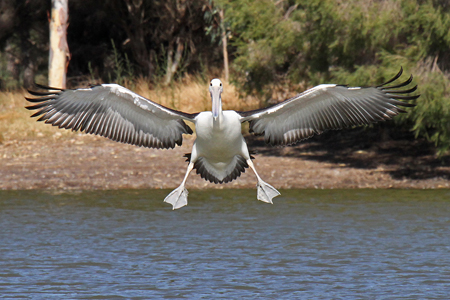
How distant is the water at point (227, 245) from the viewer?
9242 mm

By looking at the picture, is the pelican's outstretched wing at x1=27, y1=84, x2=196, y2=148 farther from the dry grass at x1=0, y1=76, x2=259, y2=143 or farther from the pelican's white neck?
the dry grass at x1=0, y1=76, x2=259, y2=143

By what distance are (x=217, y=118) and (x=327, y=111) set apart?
1.64 metres

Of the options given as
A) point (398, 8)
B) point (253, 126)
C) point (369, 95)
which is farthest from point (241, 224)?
point (398, 8)

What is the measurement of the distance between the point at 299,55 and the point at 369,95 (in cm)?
954

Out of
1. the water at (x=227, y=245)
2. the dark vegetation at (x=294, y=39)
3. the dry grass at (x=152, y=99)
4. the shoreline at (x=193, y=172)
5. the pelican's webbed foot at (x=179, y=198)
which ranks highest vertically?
the dark vegetation at (x=294, y=39)

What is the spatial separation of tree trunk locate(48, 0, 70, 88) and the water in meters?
5.77

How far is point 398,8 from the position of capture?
1554 cm

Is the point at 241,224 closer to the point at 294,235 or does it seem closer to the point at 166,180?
the point at 294,235

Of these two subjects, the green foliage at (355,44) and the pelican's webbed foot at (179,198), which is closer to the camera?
the pelican's webbed foot at (179,198)

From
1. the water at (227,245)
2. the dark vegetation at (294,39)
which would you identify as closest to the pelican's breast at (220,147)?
the water at (227,245)

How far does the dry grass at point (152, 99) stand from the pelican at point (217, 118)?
10049mm

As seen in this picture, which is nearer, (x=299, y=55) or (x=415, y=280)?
(x=415, y=280)

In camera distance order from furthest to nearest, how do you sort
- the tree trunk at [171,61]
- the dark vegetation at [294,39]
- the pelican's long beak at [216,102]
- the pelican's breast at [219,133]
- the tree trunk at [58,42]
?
the tree trunk at [171,61]
the tree trunk at [58,42]
the dark vegetation at [294,39]
the pelican's breast at [219,133]
the pelican's long beak at [216,102]

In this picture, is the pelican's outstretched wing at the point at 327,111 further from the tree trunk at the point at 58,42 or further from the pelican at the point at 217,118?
the tree trunk at the point at 58,42
